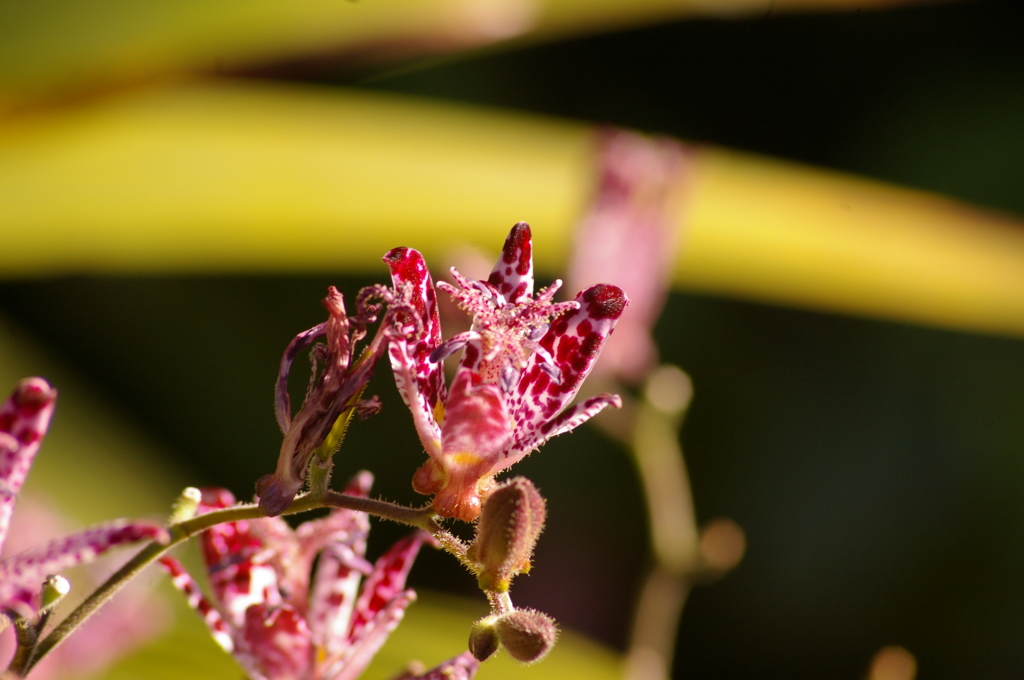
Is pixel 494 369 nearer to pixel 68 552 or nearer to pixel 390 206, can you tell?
pixel 68 552

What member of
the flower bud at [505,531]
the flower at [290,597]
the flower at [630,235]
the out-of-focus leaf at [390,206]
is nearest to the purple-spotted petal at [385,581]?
the flower at [290,597]

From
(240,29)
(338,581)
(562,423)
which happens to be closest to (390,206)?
(240,29)

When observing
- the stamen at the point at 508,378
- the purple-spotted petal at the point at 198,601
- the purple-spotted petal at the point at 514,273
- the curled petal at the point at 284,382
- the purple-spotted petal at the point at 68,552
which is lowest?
the purple-spotted petal at the point at 68,552

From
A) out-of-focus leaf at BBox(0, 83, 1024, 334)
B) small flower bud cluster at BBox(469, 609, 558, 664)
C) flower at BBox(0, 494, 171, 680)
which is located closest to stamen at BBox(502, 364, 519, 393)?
small flower bud cluster at BBox(469, 609, 558, 664)

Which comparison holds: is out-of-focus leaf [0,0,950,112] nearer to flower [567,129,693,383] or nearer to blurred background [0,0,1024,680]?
blurred background [0,0,1024,680]

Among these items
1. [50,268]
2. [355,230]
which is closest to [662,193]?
[355,230]

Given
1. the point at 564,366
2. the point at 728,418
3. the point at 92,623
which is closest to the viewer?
the point at 564,366

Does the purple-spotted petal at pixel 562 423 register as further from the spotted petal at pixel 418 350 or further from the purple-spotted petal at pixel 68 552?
the purple-spotted petal at pixel 68 552
